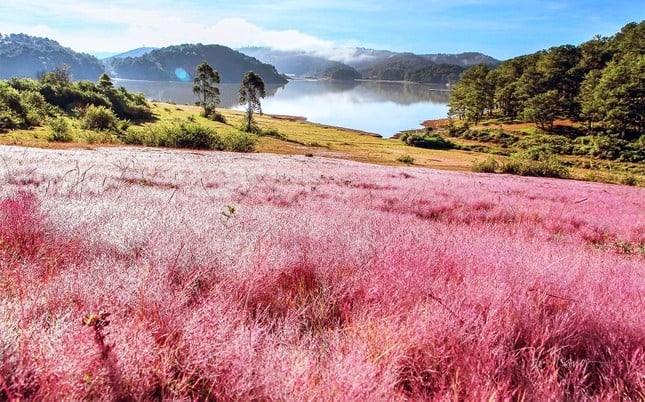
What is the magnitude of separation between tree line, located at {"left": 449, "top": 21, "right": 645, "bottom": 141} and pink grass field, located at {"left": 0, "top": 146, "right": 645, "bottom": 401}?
3304 inches

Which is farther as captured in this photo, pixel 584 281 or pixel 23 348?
pixel 584 281

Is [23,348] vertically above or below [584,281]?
above

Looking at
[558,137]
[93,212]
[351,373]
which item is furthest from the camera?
[558,137]

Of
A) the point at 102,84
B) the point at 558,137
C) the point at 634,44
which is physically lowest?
the point at 558,137

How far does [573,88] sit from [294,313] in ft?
361

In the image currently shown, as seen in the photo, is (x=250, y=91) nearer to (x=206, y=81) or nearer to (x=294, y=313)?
(x=206, y=81)

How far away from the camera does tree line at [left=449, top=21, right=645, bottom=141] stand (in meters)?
67.4

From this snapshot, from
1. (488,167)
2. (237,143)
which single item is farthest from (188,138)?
(488,167)

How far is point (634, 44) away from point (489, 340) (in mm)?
117986

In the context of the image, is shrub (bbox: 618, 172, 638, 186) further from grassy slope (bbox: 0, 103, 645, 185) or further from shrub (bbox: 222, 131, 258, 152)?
shrub (bbox: 222, 131, 258, 152)

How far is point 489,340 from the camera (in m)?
2.15

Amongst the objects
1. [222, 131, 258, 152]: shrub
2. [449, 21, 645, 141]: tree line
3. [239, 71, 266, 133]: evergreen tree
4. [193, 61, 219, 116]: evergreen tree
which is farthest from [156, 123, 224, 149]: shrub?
[449, 21, 645, 141]: tree line

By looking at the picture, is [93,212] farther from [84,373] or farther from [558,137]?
[558,137]

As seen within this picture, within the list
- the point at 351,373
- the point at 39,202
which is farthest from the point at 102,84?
the point at 351,373
